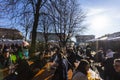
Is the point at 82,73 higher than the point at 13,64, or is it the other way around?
the point at 82,73

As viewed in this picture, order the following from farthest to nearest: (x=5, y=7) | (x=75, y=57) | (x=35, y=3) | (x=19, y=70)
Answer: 1. (x=35, y=3)
2. (x=5, y=7)
3. (x=75, y=57)
4. (x=19, y=70)

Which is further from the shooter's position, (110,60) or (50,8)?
(50,8)

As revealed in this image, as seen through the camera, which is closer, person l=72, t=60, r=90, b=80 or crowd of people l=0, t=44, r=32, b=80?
person l=72, t=60, r=90, b=80

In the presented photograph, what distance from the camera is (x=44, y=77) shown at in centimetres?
1277

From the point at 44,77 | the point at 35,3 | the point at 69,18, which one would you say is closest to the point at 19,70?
the point at 44,77

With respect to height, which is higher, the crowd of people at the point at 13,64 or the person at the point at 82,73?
the person at the point at 82,73

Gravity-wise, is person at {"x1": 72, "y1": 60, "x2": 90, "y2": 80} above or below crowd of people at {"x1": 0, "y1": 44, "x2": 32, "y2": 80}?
above

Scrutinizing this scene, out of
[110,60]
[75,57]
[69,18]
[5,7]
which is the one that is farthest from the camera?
[69,18]

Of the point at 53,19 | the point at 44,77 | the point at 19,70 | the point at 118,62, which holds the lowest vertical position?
the point at 44,77

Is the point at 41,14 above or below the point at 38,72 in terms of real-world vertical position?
above

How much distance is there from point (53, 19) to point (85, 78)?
623 inches

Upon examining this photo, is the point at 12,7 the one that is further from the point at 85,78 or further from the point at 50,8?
the point at 85,78

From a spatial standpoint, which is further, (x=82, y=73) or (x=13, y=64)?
(x=13, y=64)

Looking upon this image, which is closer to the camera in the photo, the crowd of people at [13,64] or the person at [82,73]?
the person at [82,73]
